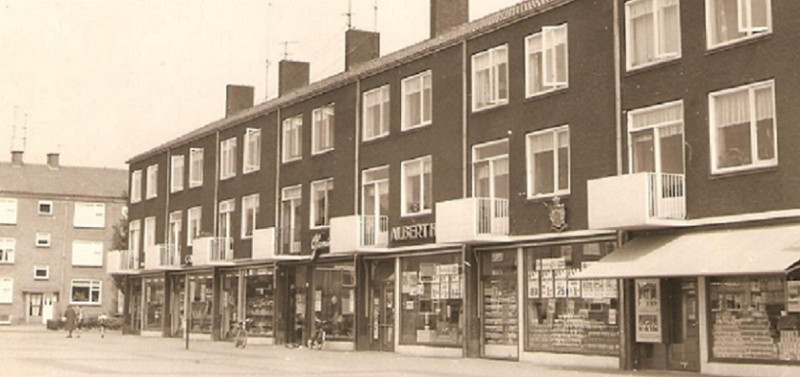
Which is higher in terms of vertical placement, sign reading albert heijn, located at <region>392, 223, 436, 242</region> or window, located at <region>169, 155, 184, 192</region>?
window, located at <region>169, 155, 184, 192</region>

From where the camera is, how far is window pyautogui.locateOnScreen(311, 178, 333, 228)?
123 ft

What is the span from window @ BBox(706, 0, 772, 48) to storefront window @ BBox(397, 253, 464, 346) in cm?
1072

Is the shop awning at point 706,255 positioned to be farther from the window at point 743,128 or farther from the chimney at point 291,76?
the chimney at point 291,76

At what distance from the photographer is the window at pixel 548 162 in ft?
88.2

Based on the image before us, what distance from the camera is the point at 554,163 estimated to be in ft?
89.2

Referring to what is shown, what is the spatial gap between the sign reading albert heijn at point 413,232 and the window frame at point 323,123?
18.3 ft

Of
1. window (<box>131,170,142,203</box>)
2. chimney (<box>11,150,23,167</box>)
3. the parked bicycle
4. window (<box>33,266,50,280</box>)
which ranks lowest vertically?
the parked bicycle

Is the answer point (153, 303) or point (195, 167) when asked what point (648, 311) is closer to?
point (195, 167)

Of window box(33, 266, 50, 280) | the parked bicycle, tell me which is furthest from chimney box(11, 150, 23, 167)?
the parked bicycle

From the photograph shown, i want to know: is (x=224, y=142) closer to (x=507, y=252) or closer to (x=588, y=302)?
(x=507, y=252)

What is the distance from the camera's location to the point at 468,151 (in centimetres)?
3033

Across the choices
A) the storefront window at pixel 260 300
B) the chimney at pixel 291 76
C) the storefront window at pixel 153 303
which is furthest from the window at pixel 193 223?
the chimney at pixel 291 76

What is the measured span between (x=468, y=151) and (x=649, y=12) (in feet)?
24.7

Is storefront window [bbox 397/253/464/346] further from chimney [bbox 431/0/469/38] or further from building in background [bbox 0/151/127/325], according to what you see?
building in background [bbox 0/151/127/325]
